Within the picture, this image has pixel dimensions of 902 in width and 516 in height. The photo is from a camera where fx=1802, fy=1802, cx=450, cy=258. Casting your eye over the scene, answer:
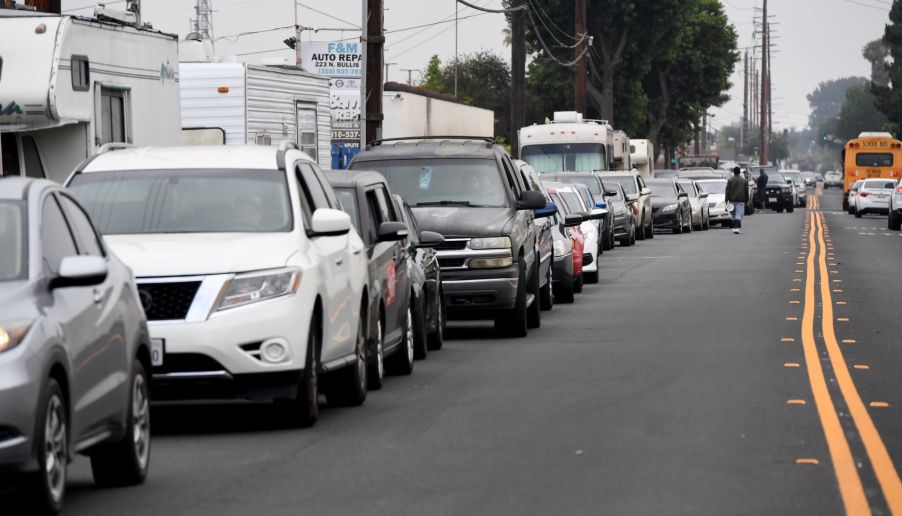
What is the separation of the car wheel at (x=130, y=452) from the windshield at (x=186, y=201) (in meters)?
2.41

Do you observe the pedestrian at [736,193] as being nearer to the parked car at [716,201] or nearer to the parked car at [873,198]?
the parked car at [716,201]

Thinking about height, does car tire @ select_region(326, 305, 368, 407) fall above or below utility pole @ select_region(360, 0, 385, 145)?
below

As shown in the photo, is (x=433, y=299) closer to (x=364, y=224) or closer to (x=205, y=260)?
(x=364, y=224)

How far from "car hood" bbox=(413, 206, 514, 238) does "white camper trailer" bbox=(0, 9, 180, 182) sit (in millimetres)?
3780

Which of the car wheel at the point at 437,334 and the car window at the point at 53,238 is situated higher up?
the car window at the point at 53,238

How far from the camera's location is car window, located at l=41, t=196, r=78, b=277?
8156 millimetres

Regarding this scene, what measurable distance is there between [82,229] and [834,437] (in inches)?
179

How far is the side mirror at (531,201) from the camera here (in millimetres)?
17562

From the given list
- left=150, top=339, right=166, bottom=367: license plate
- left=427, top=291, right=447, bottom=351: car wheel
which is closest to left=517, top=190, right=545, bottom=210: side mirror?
left=427, top=291, right=447, bottom=351: car wheel

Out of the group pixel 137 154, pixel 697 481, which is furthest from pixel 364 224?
pixel 697 481

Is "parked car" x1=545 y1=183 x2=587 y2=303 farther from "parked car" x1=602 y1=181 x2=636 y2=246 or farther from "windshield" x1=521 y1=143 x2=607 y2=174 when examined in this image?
"windshield" x1=521 y1=143 x2=607 y2=174

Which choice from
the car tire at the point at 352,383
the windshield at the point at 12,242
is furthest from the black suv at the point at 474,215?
the windshield at the point at 12,242

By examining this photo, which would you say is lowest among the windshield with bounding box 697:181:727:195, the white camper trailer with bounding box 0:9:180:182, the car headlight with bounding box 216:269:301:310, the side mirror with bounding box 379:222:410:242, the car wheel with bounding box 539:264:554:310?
the car wheel with bounding box 539:264:554:310

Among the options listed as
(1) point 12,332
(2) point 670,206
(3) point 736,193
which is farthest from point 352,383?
(2) point 670,206
